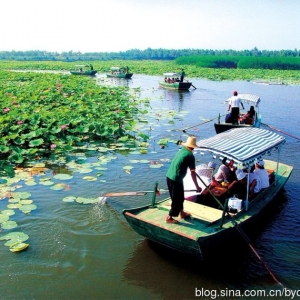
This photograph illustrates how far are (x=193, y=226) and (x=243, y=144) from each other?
203 centimetres

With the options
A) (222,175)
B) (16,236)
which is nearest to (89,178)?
(16,236)

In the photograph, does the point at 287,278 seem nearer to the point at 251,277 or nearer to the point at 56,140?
the point at 251,277

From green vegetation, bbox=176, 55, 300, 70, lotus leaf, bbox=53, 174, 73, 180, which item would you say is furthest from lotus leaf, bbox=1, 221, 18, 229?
green vegetation, bbox=176, 55, 300, 70

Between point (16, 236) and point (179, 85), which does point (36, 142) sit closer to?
point (16, 236)

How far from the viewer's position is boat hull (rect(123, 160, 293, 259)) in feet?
16.8

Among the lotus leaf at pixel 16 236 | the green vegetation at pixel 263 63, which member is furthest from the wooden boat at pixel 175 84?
the green vegetation at pixel 263 63

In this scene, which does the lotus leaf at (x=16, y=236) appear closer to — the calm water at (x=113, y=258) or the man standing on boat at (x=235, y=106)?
the calm water at (x=113, y=258)

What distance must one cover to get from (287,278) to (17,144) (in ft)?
27.2

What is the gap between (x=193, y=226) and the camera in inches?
214

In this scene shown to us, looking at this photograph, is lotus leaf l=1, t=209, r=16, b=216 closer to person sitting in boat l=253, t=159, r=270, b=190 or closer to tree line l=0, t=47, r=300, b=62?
person sitting in boat l=253, t=159, r=270, b=190

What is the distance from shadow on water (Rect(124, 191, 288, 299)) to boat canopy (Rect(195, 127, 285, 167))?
138cm

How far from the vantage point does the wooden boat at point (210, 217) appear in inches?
204

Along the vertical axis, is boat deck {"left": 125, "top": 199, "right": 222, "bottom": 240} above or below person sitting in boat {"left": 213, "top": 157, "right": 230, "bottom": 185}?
below

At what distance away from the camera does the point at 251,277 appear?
211 inches
